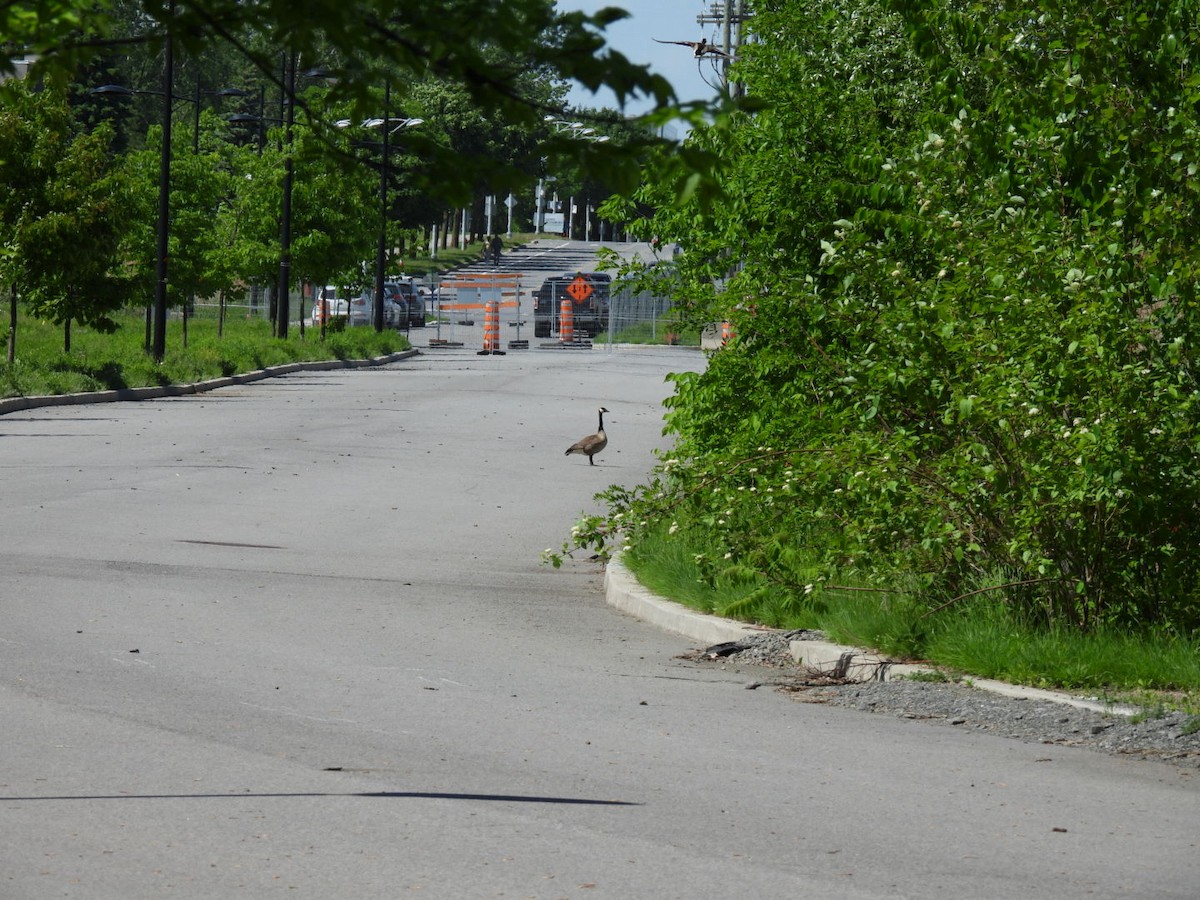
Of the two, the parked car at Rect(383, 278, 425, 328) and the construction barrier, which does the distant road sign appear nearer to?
the construction barrier

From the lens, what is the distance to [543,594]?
12.8 m

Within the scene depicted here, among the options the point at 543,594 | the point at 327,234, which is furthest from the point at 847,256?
the point at 327,234

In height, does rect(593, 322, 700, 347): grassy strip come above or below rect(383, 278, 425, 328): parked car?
below

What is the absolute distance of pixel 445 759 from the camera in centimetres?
739

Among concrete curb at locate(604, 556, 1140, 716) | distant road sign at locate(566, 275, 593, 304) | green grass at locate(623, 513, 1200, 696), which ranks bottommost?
concrete curb at locate(604, 556, 1140, 716)

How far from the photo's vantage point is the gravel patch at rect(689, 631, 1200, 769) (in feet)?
26.1

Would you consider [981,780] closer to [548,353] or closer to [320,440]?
[320,440]

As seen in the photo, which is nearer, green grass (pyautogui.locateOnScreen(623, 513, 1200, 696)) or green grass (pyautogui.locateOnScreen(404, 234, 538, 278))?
green grass (pyautogui.locateOnScreen(623, 513, 1200, 696))

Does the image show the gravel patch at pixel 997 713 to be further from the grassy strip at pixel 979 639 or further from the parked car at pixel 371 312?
the parked car at pixel 371 312

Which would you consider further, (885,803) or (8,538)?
(8,538)

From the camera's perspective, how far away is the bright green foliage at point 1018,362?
9.26m

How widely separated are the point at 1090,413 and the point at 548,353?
53.7 m

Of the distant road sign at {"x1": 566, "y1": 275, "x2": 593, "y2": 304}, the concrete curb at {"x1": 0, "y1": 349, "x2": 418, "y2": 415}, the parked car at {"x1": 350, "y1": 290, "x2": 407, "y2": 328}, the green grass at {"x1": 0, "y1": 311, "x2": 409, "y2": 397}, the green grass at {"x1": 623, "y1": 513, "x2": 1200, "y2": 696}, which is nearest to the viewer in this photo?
the green grass at {"x1": 623, "y1": 513, "x2": 1200, "y2": 696}

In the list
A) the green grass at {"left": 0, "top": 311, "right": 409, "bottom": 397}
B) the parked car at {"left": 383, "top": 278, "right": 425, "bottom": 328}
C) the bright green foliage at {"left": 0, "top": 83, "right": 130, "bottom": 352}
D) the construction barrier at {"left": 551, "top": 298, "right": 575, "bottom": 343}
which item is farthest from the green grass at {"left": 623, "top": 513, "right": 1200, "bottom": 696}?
the parked car at {"left": 383, "top": 278, "right": 425, "bottom": 328}
